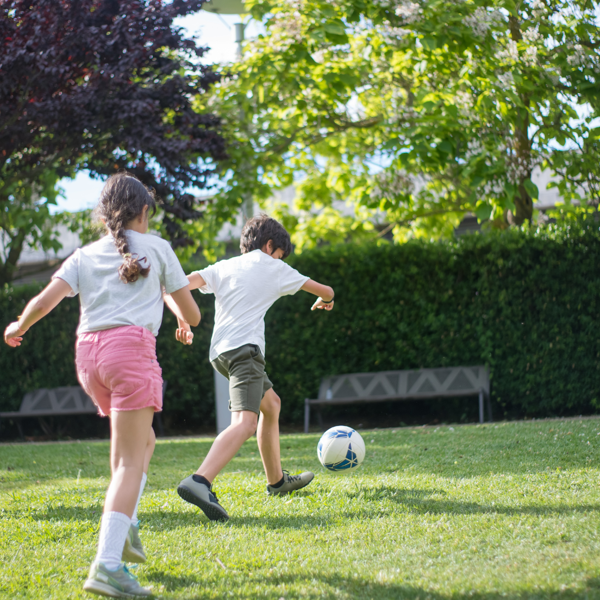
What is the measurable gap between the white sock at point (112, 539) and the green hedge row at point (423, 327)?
668cm

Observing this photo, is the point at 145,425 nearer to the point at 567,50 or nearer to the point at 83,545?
the point at 83,545

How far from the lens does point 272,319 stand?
30.3 feet

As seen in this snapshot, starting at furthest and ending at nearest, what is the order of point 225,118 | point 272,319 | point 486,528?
1. point 225,118
2. point 272,319
3. point 486,528

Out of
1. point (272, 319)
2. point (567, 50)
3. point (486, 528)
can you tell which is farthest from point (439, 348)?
point (486, 528)

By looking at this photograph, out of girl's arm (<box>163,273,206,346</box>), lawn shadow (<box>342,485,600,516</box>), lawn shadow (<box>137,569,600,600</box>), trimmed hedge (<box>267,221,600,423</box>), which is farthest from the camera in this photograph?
trimmed hedge (<box>267,221,600,423</box>)

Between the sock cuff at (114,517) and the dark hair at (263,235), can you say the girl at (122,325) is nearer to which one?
the sock cuff at (114,517)

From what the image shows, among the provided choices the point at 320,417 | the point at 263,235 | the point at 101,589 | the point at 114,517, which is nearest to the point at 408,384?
the point at 320,417

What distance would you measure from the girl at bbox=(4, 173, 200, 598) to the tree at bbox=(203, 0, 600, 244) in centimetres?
567

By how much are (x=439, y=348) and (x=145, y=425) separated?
6623 millimetres

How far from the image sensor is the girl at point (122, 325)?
2.46m

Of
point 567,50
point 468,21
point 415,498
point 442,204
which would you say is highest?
point 468,21

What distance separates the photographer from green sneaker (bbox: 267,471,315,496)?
13.2 feet

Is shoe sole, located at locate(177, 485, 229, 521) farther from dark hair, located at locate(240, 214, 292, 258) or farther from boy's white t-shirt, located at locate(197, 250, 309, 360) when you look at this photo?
dark hair, located at locate(240, 214, 292, 258)

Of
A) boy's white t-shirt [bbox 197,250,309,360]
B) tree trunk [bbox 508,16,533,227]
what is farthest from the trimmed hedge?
boy's white t-shirt [bbox 197,250,309,360]
